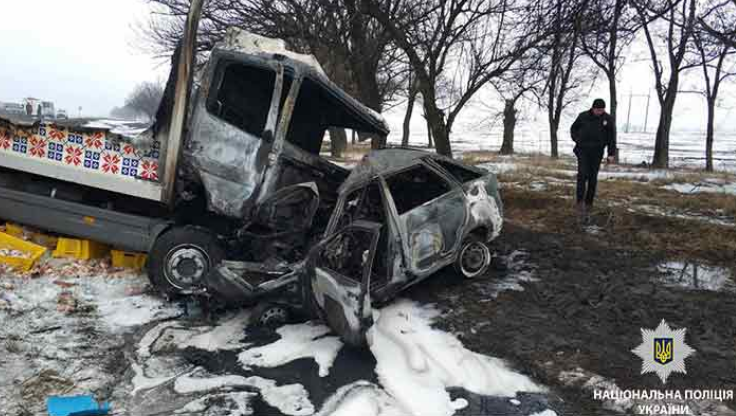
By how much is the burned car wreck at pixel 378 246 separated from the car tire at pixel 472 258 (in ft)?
0.04

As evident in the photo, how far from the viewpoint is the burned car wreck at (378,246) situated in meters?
4.03

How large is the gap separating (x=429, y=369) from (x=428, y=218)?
164cm

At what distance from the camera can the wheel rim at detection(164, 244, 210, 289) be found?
16.3 feet

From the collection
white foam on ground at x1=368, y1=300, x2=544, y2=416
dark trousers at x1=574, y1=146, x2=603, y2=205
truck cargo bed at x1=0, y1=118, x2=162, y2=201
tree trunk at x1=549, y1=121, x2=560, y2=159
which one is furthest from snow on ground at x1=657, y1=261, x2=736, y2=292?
tree trunk at x1=549, y1=121, x2=560, y2=159

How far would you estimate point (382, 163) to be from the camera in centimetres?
515

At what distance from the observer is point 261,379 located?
A: 358 centimetres

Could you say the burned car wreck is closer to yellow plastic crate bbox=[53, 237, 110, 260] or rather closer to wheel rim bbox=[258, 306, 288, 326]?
wheel rim bbox=[258, 306, 288, 326]

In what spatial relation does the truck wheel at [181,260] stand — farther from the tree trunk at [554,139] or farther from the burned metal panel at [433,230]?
the tree trunk at [554,139]

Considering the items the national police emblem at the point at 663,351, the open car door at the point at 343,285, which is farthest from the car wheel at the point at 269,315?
the national police emblem at the point at 663,351

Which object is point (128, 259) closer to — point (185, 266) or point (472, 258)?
point (185, 266)

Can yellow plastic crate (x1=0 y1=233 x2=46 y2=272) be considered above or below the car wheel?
above

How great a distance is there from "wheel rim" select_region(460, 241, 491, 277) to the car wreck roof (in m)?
1.08

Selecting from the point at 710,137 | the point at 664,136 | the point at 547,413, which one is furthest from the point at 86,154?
the point at 710,137

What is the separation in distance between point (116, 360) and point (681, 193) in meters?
9.98
